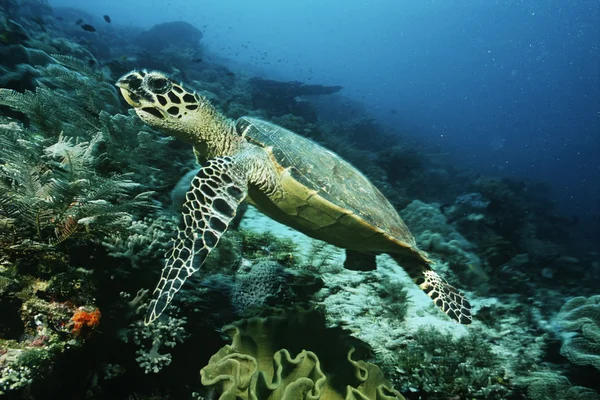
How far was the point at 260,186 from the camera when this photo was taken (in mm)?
2947

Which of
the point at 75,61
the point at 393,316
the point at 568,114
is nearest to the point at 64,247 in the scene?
the point at 393,316

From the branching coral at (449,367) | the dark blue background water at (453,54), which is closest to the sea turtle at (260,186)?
the branching coral at (449,367)

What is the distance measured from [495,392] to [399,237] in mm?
1768

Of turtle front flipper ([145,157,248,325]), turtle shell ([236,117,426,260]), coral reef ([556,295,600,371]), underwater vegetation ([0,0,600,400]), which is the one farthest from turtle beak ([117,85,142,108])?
coral reef ([556,295,600,371])

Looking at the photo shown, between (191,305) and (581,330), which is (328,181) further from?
(581,330)

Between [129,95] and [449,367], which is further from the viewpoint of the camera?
[449,367]

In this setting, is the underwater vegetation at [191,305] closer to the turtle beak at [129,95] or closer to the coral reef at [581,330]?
the coral reef at [581,330]

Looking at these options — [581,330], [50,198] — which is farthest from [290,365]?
[581,330]

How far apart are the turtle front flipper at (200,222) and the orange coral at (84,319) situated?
0.97 ft

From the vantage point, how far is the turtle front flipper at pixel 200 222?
6.49 ft

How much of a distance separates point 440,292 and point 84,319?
3526 mm

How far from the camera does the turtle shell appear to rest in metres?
2.84

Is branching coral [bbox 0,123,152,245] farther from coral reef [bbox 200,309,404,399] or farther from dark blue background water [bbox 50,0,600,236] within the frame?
dark blue background water [bbox 50,0,600,236]

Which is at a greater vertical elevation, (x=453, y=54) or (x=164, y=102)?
(x=453, y=54)
